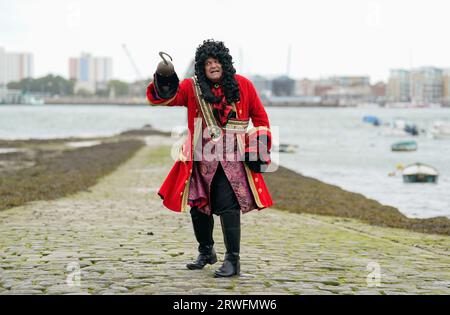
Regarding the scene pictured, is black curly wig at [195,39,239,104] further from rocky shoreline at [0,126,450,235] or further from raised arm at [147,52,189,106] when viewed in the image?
rocky shoreline at [0,126,450,235]

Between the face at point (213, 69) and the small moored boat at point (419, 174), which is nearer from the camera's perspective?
the face at point (213, 69)

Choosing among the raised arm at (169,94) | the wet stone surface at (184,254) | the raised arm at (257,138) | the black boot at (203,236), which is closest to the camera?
the wet stone surface at (184,254)

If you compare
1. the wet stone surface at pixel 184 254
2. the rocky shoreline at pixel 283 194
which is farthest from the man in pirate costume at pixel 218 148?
the rocky shoreline at pixel 283 194

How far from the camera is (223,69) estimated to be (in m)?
6.63

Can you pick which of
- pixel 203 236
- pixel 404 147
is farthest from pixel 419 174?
pixel 404 147

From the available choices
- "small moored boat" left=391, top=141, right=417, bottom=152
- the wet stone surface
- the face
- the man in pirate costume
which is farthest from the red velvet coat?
"small moored boat" left=391, top=141, right=417, bottom=152

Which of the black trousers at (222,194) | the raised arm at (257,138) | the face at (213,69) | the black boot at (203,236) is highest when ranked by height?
the face at (213,69)

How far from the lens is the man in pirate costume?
21.4 feet

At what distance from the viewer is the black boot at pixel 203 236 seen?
6.81 metres

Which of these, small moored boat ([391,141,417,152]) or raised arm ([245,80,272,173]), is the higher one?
raised arm ([245,80,272,173])

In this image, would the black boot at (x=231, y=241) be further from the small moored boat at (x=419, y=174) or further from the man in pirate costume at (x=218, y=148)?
the small moored boat at (x=419, y=174)

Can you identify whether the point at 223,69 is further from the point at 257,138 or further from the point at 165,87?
the point at 257,138
